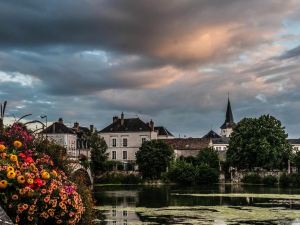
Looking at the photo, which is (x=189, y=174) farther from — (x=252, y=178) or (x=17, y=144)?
(x=17, y=144)

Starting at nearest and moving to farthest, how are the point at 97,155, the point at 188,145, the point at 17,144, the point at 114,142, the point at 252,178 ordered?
1. the point at 17,144
2. the point at 252,178
3. the point at 97,155
4. the point at 114,142
5. the point at 188,145

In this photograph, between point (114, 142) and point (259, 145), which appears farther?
point (114, 142)

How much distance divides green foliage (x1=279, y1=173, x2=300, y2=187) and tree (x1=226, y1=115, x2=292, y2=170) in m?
2.94

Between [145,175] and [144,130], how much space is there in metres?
16.8

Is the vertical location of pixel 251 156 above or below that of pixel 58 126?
below

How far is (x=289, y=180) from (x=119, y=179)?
1039 inches

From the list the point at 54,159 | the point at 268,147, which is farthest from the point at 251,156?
the point at 54,159

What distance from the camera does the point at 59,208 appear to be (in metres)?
11.9

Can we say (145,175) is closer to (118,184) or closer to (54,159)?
(118,184)

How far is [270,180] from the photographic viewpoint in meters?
83.6

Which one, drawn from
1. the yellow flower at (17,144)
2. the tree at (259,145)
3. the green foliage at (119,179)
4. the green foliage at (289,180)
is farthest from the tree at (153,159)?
the yellow flower at (17,144)

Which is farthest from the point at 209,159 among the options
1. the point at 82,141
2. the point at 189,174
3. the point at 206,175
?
the point at 82,141

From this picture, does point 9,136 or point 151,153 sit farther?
point 151,153

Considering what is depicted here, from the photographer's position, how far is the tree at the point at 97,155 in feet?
290
